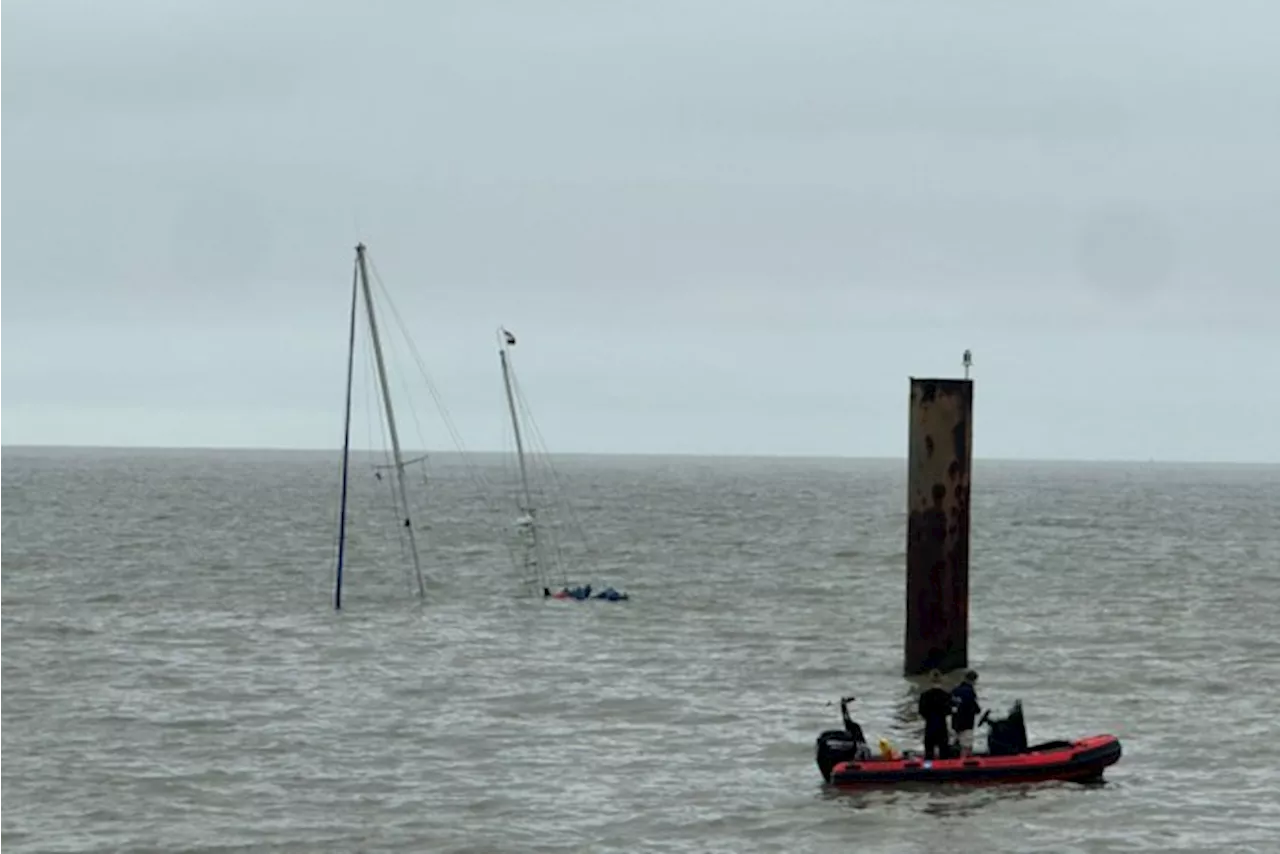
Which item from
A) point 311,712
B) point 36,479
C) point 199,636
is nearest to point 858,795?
point 311,712

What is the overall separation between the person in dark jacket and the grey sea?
84 centimetres

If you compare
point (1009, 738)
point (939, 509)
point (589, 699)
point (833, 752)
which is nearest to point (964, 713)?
point (1009, 738)

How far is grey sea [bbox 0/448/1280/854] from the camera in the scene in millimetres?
26094

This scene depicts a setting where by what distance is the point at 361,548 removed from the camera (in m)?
81.7

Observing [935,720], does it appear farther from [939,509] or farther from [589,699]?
[589,699]

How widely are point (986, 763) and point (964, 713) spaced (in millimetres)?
829

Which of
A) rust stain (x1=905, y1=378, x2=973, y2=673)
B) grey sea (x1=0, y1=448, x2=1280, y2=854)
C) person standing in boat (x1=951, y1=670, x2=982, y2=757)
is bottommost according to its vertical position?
grey sea (x1=0, y1=448, x2=1280, y2=854)

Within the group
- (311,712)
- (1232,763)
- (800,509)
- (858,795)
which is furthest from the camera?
(800,509)

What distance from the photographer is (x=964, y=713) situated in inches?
1120

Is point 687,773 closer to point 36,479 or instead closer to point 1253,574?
point 1253,574

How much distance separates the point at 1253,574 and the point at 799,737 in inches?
1528

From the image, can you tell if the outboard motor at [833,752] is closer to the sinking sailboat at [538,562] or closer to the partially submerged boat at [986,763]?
the partially submerged boat at [986,763]

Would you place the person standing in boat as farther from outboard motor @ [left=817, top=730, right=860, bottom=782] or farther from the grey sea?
outboard motor @ [left=817, top=730, right=860, bottom=782]

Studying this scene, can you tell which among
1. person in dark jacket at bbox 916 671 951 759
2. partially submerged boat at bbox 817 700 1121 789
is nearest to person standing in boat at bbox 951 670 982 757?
person in dark jacket at bbox 916 671 951 759
